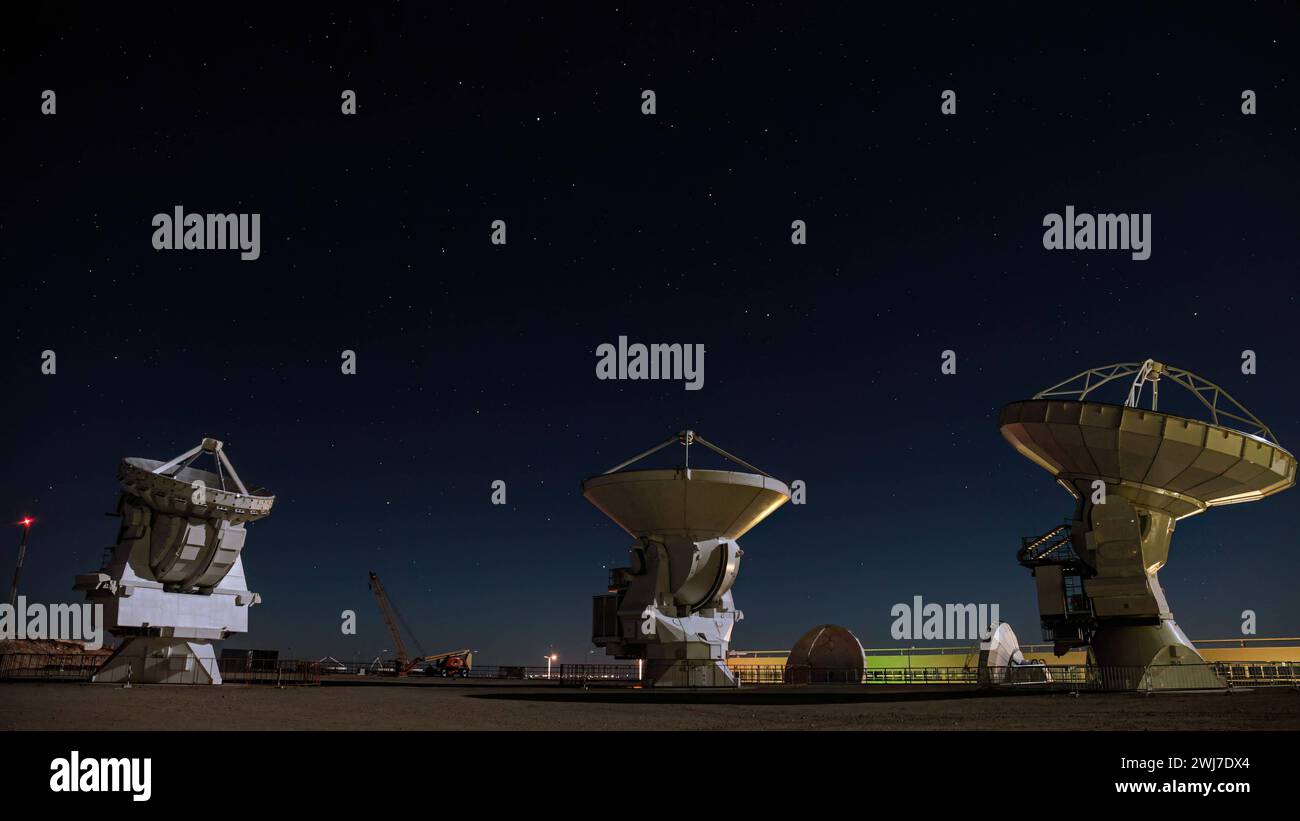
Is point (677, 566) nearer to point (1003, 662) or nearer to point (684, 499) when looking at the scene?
point (684, 499)

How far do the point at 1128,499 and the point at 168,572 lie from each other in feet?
116

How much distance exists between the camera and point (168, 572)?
35.3 metres

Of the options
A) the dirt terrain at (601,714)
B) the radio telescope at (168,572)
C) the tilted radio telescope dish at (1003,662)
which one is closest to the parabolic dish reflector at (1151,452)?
the dirt terrain at (601,714)

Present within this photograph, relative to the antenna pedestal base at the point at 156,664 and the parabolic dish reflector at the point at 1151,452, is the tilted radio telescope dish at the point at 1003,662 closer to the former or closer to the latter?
the parabolic dish reflector at the point at 1151,452

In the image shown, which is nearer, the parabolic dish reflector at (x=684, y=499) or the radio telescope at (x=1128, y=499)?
the radio telescope at (x=1128, y=499)

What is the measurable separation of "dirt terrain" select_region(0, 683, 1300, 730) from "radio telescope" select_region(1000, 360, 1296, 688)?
650 centimetres

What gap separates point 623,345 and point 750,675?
34439 millimetres

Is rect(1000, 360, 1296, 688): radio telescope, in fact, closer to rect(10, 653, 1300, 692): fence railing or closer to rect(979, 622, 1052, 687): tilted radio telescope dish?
rect(10, 653, 1300, 692): fence railing

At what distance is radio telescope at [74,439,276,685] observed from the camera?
114ft

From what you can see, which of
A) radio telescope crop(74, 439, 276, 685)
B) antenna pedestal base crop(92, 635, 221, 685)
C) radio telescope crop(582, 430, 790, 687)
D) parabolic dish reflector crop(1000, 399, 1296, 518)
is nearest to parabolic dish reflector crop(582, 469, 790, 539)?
radio telescope crop(582, 430, 790, 687)

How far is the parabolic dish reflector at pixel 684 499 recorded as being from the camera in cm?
4281

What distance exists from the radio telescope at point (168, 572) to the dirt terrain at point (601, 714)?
555cm
